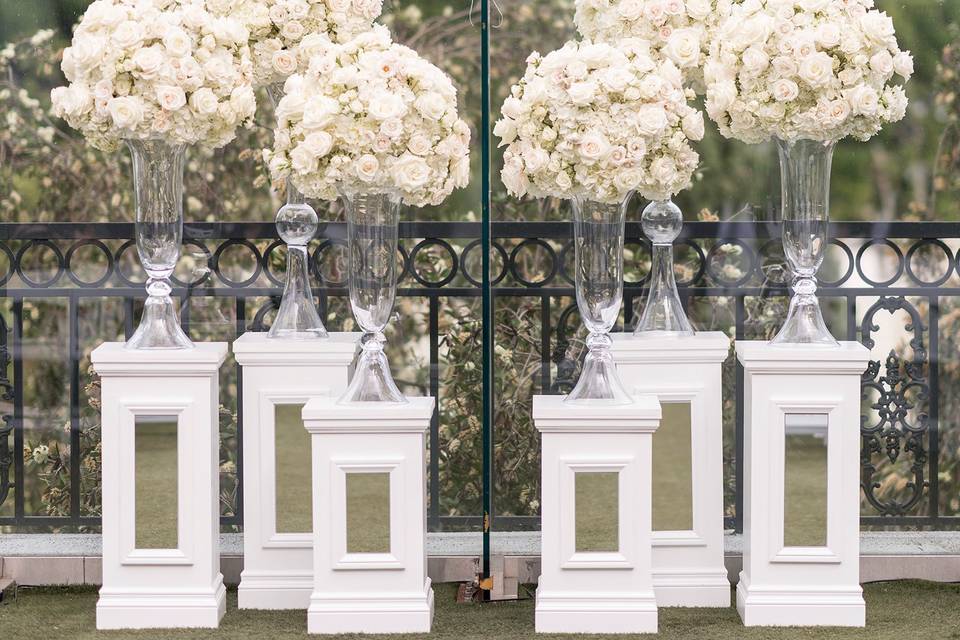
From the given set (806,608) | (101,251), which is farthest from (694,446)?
(101,251)

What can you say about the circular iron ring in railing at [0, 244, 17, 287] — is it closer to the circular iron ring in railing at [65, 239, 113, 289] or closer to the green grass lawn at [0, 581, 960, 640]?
the circular iron ring in railing at [65, 239, 113, 289]

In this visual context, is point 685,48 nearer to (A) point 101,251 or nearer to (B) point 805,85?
(B) point 805,85

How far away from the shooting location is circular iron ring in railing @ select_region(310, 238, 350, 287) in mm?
4062

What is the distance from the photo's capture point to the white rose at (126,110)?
327cm

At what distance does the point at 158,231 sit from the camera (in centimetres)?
348

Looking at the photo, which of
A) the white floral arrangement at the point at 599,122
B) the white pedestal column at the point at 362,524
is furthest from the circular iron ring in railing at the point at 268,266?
the white floral arrangement at the point at 599,122

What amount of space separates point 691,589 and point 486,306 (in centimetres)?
93

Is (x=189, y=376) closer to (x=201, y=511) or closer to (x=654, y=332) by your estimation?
(x=201, y=511)

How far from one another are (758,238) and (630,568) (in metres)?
1.16

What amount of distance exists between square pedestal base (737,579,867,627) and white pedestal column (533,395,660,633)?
278 mm

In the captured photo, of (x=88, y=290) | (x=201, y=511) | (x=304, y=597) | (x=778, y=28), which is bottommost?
(x=304, y=597)

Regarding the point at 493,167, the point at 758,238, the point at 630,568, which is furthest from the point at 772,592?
the point at 493,167

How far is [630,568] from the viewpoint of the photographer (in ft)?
11.0

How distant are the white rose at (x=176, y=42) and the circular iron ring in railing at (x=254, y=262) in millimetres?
905
